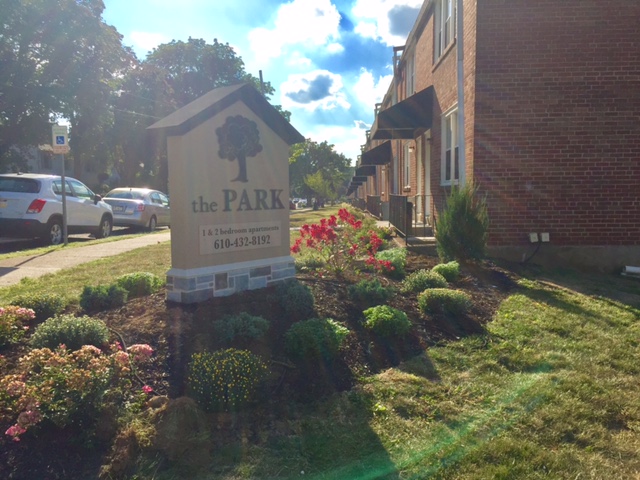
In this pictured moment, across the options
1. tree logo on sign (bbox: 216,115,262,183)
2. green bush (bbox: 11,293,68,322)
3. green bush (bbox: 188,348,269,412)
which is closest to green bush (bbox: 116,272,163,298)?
green bush (bbox: 11,293,68,322)

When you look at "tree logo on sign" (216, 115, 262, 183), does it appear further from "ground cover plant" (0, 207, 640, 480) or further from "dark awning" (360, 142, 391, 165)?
"dark awning" (360, 142, 391, 165)

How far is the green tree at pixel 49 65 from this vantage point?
2488 centimetres

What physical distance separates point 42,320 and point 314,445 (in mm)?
3052

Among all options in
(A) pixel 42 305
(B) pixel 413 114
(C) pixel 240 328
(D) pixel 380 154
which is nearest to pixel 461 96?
(B) pixel 413 114

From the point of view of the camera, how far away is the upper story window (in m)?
10.8

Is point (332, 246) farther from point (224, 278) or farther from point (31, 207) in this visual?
point (31, 207)

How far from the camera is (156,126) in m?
5.20

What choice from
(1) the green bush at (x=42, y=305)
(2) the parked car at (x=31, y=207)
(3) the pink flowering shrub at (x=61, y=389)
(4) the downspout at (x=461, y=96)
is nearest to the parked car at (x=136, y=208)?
(2) the parked car at (x=31, y=207)

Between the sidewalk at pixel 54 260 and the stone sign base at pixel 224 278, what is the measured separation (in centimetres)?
332

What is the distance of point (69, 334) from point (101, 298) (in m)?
1.12

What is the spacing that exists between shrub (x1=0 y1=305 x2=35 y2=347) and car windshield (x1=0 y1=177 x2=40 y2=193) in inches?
324

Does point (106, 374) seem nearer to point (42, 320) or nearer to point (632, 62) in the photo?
point (42, 320)

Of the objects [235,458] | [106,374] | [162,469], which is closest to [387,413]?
[235,458]

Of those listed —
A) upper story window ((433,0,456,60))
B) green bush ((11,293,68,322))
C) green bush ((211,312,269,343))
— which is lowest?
green bush ((211,312,269,343))
